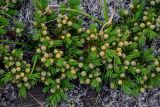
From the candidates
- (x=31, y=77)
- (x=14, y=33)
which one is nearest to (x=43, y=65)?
(x=31, y=77)

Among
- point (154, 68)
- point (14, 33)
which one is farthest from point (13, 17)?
point (154, 68)

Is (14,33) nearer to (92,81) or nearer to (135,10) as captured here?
(92,81)

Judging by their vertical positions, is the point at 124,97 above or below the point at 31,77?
below

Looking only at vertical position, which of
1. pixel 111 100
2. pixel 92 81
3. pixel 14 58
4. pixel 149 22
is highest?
pixel 149 22

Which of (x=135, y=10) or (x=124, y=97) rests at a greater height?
(x=135, y=10)

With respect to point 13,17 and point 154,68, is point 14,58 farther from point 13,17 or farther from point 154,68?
point 154,68

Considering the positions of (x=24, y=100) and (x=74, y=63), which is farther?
(x=24, y=100)
